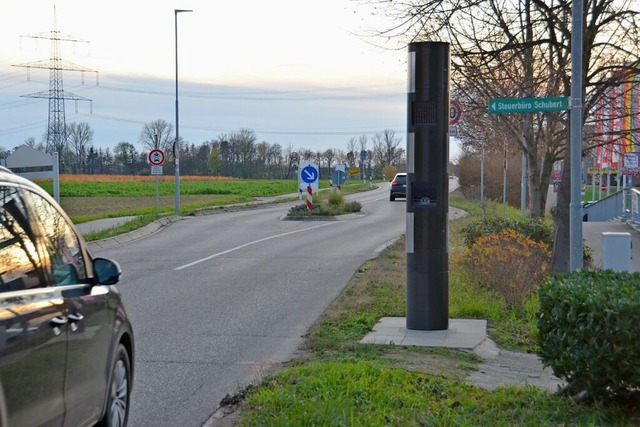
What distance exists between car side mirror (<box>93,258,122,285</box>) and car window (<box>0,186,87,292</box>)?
8 centimetres

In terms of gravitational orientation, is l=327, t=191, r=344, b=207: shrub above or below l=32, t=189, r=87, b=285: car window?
below

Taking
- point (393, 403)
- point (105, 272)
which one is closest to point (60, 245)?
point (105, 272)

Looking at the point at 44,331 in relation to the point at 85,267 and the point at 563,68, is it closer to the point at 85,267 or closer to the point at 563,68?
the point at 85,267

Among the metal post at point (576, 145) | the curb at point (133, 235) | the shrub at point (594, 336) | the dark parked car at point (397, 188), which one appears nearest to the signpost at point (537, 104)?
the metal post at point (576, 145)

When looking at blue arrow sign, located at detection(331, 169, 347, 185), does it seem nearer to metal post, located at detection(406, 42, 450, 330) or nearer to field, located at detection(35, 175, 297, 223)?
field, located at detection(35, 175, 297, 223)

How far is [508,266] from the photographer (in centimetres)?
1153

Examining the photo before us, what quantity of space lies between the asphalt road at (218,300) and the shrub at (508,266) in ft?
7.16

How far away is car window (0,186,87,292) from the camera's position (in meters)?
4.12

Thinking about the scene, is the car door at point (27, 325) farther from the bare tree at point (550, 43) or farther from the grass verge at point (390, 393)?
the bare tree at point (550, 43)

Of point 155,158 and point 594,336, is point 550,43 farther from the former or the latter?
point 155,158

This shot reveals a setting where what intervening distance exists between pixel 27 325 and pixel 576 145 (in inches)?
267

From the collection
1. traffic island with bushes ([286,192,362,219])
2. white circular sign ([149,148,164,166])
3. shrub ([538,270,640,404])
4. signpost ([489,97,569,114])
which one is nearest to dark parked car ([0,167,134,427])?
shrub ([538,270,640,404])

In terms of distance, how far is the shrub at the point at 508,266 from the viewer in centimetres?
1153

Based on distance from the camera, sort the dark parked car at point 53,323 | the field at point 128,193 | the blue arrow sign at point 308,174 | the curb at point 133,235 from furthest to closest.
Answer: the field at point 128,193
the blue arrow sign at point 308,174
the curb at point 133,235
the dark parked car at point 53,323
